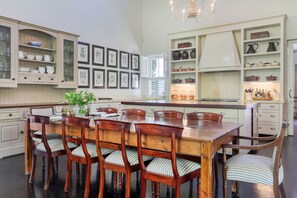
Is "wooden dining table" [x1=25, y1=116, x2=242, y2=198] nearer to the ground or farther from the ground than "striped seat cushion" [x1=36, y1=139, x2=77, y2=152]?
farther from the ground

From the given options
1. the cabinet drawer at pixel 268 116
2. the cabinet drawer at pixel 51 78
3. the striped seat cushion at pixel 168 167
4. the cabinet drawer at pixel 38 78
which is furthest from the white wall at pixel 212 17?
the striped seat cushion at pixel 168 167

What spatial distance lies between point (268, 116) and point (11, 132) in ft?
18.8

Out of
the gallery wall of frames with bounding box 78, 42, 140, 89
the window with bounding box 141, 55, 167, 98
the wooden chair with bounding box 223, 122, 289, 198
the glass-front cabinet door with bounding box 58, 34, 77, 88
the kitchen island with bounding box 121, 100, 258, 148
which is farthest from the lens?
the window with bounding box 141, 55, 167, 98

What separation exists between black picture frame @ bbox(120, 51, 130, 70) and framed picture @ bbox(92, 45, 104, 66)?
765 mm

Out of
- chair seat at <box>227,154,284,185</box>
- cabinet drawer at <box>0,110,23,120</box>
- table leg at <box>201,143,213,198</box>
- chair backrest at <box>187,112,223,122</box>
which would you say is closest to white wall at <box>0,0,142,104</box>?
cabinet drawer at <box>0,110,23,120</box>

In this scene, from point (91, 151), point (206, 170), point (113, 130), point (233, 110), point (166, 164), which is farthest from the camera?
point (233, 110)

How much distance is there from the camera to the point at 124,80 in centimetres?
755

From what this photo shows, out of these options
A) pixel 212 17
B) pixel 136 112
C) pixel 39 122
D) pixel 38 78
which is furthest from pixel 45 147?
pixel 212 17

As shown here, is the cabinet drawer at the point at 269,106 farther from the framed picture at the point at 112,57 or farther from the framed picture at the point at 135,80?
the framed picture at the point at 112,57

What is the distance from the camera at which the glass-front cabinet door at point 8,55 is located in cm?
435

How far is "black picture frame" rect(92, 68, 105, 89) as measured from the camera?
21.7ft

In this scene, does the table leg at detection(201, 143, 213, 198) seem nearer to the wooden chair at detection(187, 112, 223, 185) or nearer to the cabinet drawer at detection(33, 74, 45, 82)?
the wooden chair at detection(187, 112, 223, 185)

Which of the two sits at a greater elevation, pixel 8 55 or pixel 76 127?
pixel 8 55

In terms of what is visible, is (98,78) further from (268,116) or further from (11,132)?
(268,116)
